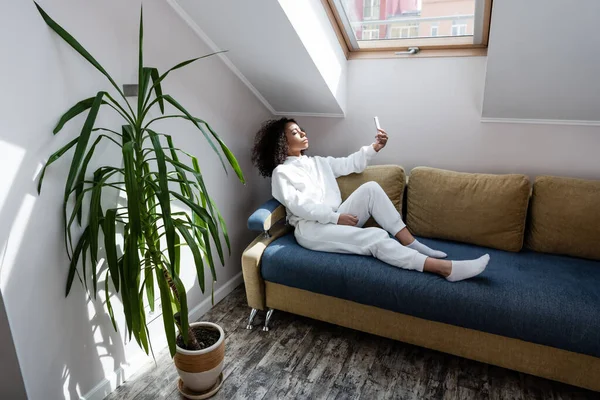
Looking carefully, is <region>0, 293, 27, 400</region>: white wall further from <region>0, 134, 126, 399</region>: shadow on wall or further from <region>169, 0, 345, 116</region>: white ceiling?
<region>169, 0, 345, 116</region>: white ceiling

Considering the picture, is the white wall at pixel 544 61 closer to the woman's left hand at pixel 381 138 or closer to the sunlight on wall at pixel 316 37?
the woman's left hand at pixel 381 138

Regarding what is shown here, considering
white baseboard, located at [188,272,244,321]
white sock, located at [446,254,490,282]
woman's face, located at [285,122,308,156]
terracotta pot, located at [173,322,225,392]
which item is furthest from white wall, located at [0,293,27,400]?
white sock, located at [446,254,490,282]

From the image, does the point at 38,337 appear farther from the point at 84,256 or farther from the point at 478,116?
the point at 478,116

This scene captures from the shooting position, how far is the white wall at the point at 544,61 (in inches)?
71.7

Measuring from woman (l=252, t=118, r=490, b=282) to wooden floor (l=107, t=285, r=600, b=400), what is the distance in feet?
1.57

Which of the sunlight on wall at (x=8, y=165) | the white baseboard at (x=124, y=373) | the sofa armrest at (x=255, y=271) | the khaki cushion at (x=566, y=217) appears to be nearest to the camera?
the sunlight on wall at (x=8, y=165)

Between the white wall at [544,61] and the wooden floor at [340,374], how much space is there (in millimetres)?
1404

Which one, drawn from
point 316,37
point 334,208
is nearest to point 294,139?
point 334,208

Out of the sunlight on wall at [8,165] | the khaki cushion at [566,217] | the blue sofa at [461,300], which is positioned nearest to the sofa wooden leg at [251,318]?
the blue sofa at [461,300]

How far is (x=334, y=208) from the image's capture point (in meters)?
2.51

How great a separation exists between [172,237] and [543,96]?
80.0 inches

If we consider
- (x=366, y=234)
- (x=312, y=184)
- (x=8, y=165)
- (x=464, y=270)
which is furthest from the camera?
(x=312, y=184)

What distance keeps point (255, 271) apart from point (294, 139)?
0.83 m

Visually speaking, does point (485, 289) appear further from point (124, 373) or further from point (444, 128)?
point (124, 373)
